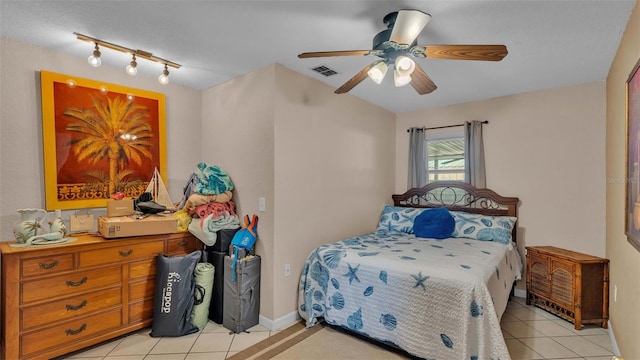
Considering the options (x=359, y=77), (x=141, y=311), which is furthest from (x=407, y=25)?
(x=141, y=311)

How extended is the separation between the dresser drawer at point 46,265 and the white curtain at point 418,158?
12.7 ft

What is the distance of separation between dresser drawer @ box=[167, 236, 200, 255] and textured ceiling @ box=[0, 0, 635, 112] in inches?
64.5

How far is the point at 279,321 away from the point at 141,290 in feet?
4.02

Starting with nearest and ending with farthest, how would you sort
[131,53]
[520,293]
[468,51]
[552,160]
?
[468,51] < [131,53] < [552,160] < [520,293]

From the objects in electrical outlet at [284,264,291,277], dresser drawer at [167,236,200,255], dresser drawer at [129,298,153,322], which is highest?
dresser drawer at [167,236,200,255]

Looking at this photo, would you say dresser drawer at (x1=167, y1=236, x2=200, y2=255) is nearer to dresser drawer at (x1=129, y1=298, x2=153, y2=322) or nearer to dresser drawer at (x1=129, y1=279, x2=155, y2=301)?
dresser drawer at (x1=129, y1=279, x2=155, y2=301)

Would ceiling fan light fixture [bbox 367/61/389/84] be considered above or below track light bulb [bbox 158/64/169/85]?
below

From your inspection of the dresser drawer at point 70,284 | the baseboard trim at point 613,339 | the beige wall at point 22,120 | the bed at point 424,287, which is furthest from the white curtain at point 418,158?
the beige wall at point 22,120

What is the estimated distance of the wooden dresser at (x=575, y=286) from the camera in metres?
2.69

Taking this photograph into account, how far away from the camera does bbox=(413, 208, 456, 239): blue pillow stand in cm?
342

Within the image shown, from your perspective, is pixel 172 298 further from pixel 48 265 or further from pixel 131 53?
pixel 131 53

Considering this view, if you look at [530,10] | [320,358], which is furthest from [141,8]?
[320,358]

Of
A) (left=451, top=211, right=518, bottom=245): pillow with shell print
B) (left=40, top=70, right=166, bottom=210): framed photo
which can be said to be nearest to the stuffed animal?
(left=40, top=70, right=166, bottom=210): framed photo

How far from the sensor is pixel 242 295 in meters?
2.61
